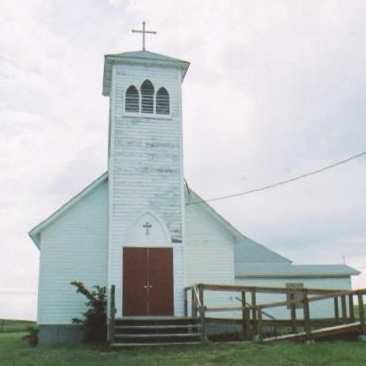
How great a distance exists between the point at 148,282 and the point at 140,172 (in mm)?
3428

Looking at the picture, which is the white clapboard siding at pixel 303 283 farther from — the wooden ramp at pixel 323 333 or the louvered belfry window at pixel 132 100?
the wooden ramp at pixel 323 333

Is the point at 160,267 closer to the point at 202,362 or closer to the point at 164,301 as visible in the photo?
the point at 164,301

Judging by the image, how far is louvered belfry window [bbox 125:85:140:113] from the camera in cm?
1903

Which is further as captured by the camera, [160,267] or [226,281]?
[226,281]

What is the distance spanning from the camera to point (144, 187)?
1830cm

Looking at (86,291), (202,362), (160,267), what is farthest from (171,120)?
(202,362)

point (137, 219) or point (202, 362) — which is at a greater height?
point (137, 219)

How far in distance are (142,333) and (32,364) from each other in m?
4.04

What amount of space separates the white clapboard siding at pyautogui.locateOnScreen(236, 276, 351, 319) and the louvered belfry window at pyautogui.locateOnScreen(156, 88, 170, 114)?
40.5 ft

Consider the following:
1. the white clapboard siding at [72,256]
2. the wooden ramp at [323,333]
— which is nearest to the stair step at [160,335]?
the wooden ramp at [323,333]

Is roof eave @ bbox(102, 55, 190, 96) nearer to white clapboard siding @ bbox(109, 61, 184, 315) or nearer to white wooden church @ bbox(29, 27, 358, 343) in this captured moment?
white wooden church @ bbox(29, 27, 358, 343)

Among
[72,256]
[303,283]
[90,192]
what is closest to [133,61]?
[90,192]

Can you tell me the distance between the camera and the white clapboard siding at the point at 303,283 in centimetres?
2919

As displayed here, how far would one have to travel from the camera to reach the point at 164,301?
58.6 feet
